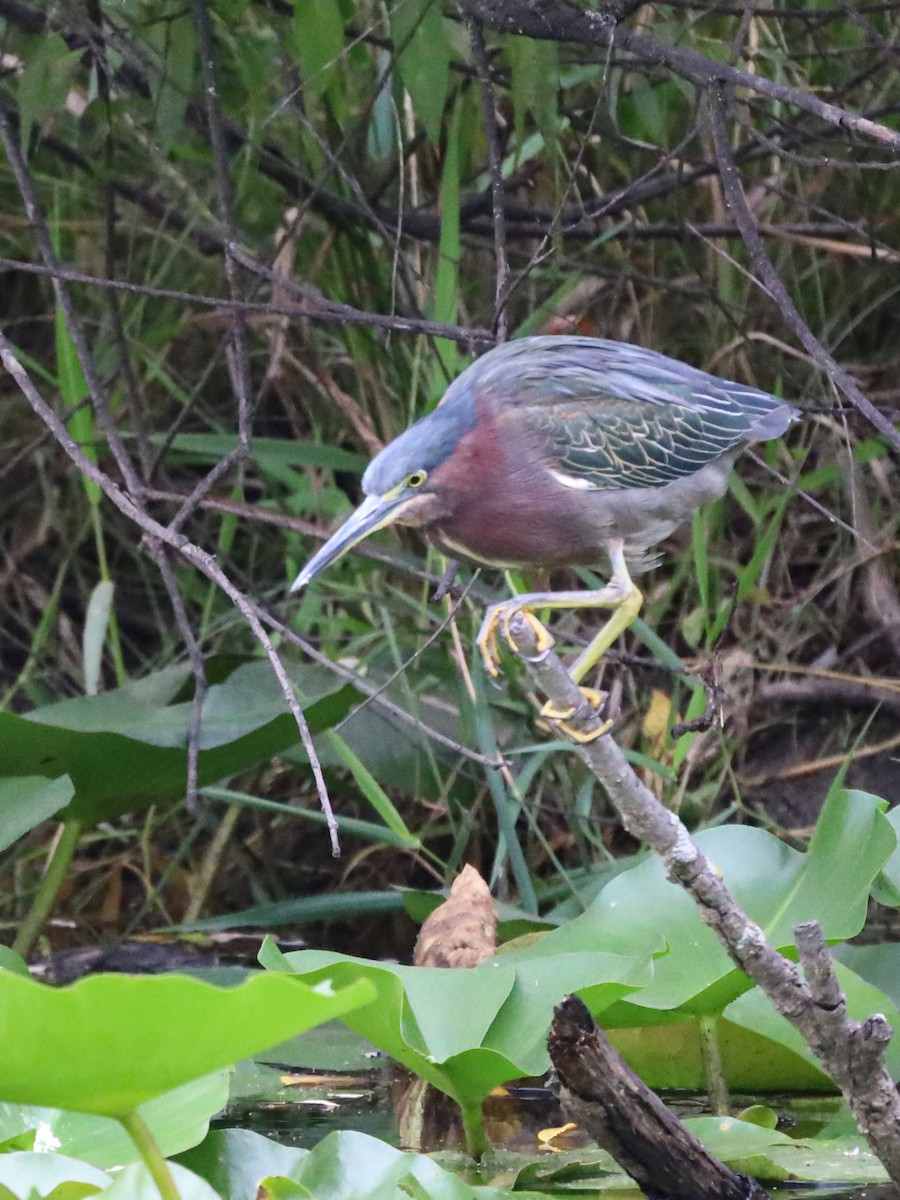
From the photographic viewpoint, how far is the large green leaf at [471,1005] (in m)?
1.76

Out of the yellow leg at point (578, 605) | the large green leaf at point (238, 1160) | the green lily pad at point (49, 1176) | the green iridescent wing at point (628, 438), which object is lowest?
the large green leaf at point (238, 1160)

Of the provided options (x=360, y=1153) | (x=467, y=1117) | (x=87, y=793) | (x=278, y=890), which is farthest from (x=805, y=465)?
(x=360, y=1153)

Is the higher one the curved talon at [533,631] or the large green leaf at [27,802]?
the curved talon at [533,631]

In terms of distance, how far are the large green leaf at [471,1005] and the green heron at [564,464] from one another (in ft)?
1.07

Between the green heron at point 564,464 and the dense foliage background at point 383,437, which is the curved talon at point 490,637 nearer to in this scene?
the green heron at point 564,464

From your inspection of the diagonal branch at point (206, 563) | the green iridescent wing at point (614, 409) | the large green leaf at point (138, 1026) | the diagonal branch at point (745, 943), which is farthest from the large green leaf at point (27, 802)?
the large green leaf at point (138, 1026)

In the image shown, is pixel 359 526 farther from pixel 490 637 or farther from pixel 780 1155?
Result: pixel 780 1155

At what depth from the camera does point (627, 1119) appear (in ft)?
5.32

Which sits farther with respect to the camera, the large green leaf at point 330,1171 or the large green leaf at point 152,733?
the large green leaf at point 152,733

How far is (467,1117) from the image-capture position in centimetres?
190

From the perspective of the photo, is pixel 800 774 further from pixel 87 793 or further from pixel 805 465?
pixel 87 793

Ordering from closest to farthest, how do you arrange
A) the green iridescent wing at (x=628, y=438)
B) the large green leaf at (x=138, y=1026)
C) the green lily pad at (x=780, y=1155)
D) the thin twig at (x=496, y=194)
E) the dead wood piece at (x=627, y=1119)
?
the large green leaf at (x=138, y=1026) → the dead wood piece at (x=627, y=1119) → the green lily pad at (x=780, y=1155) → the green iridescent wing at (x=628, y=438) → the thin twig at (x=496, y=194)

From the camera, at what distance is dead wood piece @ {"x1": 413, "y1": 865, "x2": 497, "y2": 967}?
2.36m

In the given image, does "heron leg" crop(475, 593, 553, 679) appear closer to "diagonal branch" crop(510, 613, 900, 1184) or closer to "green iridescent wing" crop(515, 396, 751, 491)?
"diagonal branch" crop(510, 613, 900, 1184)
